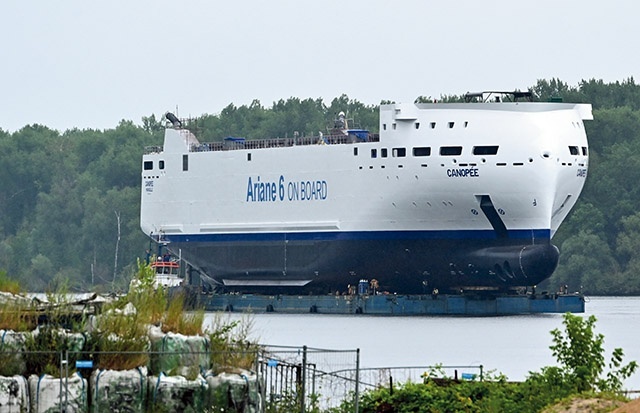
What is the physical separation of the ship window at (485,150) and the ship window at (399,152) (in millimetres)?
2952

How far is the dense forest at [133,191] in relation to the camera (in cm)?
10100

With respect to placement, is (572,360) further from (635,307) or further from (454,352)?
(635,307)

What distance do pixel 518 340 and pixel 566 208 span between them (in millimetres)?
19620

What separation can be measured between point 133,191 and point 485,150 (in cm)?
5171

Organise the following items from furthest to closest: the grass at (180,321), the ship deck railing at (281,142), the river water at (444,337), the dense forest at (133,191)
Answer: the dense forest at (133,191) → the ship deck railing at (281,142) → the river water at (444,337) → the grass at (180,321)

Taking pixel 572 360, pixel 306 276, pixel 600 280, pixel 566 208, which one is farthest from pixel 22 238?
pixel 572 360

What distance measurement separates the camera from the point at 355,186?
71.2 m

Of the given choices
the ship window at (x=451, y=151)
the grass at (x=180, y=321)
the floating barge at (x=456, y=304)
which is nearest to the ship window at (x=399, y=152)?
the ship window at (x=451, y=151)

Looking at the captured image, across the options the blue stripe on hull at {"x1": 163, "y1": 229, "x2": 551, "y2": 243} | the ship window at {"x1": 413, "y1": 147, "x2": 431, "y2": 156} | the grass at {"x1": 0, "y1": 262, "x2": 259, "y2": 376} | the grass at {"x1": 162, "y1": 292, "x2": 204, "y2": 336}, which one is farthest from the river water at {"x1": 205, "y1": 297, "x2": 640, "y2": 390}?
the grass at {"x1": 0, "y1": 262, "x2": 259, "y2": 376}

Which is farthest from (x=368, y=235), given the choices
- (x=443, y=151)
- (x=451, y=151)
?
(x=451, y=151)

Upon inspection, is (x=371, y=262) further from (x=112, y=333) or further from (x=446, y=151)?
(x=112, y=333)

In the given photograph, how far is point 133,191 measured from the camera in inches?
4562

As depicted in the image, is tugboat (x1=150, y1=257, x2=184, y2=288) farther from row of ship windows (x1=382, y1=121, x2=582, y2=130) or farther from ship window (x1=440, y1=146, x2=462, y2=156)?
ship window (x1=440, y1=146, x2=462, y2=156)

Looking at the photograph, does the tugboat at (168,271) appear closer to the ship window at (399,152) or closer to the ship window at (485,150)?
the ship window at (399,152)
